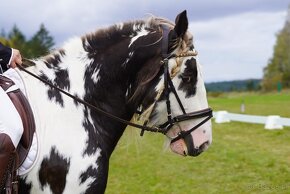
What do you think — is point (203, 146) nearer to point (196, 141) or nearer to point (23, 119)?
point (196, 141)

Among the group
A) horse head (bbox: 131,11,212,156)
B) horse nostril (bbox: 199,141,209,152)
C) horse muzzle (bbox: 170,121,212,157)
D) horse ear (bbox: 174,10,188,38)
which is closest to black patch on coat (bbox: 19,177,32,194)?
horse head (bbox: 131,11,212,156)

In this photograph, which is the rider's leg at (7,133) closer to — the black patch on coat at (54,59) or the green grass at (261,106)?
the black patch on coat at (54,59)

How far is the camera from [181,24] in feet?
11.8

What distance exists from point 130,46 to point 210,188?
538cm

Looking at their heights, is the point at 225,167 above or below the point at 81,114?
below

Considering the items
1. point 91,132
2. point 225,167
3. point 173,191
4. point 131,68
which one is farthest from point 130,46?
point 225,167

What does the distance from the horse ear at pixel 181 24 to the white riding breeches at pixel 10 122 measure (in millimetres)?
1452

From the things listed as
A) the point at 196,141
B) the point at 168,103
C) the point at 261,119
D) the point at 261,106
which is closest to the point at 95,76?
the point at 168,103

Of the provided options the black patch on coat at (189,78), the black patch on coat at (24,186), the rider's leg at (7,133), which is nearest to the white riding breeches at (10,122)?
the rider's leg at (7,133)

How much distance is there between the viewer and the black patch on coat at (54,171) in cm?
336

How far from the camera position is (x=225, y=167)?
1014 centimetres

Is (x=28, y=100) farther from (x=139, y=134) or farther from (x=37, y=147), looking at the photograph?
(x=139, y=134)

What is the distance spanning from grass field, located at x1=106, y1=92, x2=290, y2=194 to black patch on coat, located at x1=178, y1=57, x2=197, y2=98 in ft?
9.25

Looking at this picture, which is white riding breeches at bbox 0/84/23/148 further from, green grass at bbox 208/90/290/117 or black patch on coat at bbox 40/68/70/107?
green grass at bbox 208/90/290/117
